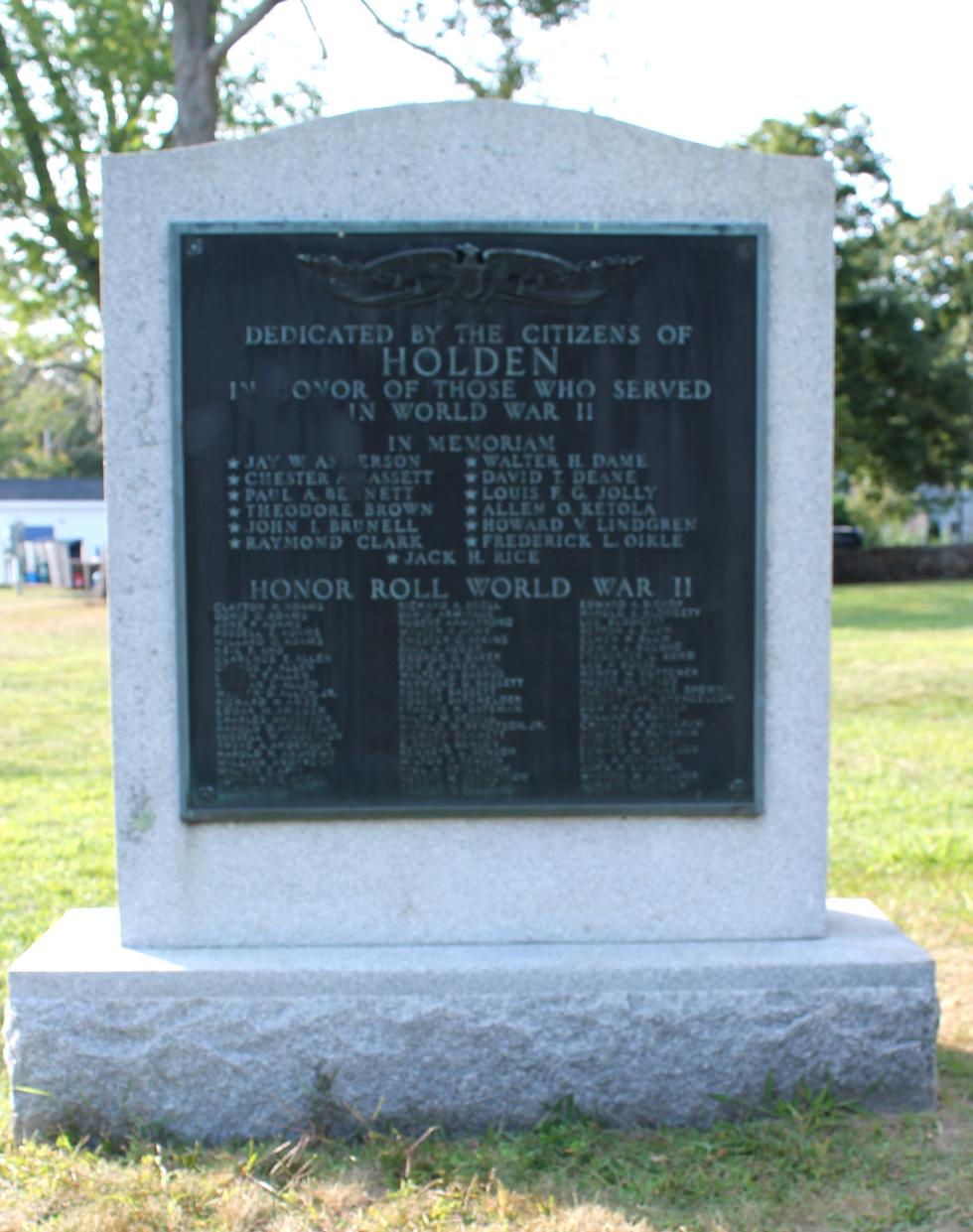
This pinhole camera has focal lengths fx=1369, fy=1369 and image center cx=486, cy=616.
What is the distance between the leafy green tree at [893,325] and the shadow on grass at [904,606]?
391 centimetres

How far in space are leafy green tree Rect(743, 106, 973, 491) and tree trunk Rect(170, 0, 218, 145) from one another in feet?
69.1

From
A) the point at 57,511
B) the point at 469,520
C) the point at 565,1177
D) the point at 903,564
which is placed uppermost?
the point at 57,511

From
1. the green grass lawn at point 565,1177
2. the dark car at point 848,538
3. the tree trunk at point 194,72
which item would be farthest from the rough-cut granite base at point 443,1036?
the dark car at point 848,538

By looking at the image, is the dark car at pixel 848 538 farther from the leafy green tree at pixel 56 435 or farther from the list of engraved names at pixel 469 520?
the list of engraved names at pixel 469 520

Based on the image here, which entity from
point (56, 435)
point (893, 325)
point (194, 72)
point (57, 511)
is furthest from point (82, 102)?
point (56, 435)

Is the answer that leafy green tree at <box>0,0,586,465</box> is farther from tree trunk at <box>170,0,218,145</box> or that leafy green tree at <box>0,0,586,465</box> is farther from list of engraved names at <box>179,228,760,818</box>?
list of engraved names at <box>179,228,760,818</box>

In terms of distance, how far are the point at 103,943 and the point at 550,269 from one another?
2.35 metres

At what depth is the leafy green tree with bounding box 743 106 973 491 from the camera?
35.0 m

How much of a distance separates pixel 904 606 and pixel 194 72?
15773 mm

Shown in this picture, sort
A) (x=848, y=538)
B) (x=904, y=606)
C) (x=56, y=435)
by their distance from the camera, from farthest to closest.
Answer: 1. (x=56, y=435)
2. (x=848, y=538)
3. (x=904, y=606)

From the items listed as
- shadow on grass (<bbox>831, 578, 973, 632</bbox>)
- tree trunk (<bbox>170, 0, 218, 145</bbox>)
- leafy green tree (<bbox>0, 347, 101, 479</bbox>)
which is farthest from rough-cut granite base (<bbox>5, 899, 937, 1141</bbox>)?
leafy green tree (<bbox>0, 347, 101, 479</bbox>)

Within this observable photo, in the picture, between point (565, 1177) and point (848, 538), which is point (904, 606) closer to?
point (848, 538)

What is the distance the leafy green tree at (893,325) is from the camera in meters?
35.0

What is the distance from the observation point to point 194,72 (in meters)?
16.5
